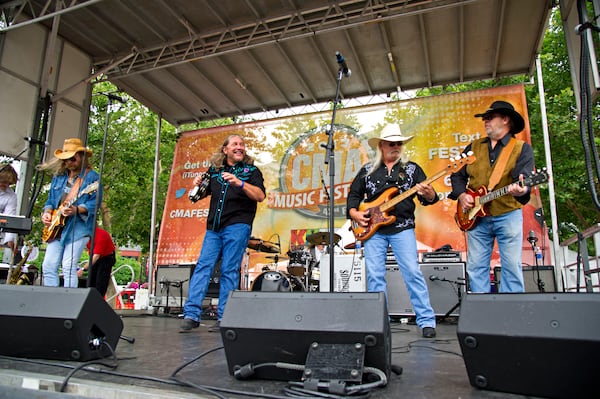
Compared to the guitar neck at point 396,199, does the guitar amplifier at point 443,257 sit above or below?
below

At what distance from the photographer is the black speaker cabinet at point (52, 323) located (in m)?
1.85

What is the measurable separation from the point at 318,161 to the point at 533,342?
267 inches

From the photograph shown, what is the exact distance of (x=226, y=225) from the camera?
367 centimetres

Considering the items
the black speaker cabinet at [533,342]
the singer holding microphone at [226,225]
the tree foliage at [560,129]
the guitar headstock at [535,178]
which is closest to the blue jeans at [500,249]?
the guitar headstock at [535,178]

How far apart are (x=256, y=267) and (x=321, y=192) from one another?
1.83 meters

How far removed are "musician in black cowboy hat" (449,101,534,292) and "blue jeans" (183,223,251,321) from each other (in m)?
1.85

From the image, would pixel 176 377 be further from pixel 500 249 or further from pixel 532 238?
pixel 532 238

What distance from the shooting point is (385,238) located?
3.45 m

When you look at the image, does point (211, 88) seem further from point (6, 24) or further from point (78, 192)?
point (78, 192)

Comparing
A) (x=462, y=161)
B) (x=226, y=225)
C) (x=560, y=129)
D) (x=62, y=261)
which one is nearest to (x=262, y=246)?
(x=226, y=225)

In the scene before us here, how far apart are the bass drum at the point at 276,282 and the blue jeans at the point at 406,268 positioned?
2573 millimetres

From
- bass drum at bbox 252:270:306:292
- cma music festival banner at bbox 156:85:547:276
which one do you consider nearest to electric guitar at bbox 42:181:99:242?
bass drum at bbox 252:270:306:292

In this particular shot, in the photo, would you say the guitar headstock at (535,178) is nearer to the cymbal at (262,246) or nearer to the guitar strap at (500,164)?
the guitar strap at (500,164)

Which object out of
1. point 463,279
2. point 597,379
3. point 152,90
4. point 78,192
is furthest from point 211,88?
point 597,379
